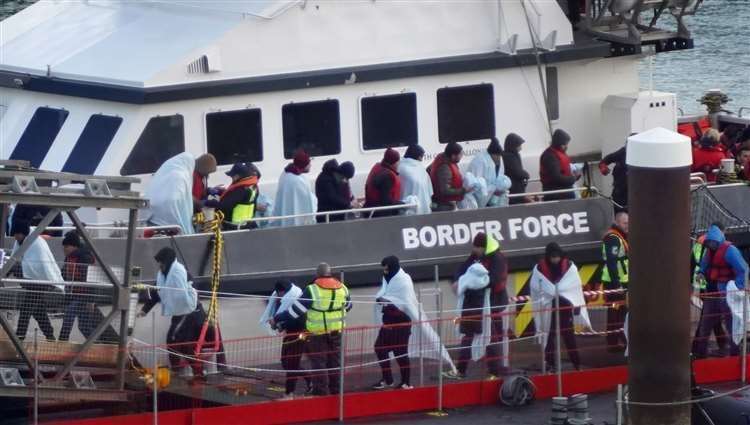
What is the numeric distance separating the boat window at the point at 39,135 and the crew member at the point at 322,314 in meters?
2.84

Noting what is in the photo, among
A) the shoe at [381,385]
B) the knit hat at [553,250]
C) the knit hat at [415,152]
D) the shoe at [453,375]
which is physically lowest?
the shoe at [381,385]

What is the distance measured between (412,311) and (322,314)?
783mm

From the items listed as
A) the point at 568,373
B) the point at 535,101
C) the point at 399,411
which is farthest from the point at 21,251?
the point at 535,101

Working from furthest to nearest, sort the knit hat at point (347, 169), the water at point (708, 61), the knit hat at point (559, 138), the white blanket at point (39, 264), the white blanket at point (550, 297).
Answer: the water at point (708, 61) → the knit hat at point (559, 138) → the knit hat at point (347, 169) → the white blanket at point (550, 297) → the white blanket at point (39, 264)

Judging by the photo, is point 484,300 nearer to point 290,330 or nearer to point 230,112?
point 290,330

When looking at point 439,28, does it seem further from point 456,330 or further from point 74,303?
point 74,303

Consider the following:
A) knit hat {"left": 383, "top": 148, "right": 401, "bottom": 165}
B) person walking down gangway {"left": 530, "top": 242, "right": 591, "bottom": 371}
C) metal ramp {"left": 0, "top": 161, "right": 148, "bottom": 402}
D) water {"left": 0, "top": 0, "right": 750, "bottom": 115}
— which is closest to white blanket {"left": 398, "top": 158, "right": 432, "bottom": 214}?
knit hat {"left": 383, "top": 148, "right": 401, "bottom": 165}

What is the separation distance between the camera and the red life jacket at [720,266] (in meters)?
13.6

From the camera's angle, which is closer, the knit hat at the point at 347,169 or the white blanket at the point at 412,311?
the white blanket at the point at 412,311

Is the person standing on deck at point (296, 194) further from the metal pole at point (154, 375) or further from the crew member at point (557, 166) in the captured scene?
Answer: the crew member at point (557, 166)

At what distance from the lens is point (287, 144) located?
1416 centimetres

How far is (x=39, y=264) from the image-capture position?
40.0ft

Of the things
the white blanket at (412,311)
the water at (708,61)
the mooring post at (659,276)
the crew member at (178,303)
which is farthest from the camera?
the water at (708,61)

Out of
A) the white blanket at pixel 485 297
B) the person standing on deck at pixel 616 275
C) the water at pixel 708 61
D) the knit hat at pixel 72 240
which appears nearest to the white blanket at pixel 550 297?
the person standing on deck at pixel 616 275
